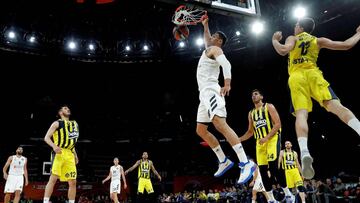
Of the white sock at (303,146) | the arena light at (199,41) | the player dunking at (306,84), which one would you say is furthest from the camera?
the arena light at (199,41)

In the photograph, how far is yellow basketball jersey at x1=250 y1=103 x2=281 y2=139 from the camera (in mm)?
6938

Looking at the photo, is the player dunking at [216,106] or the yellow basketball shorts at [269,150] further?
the yellow basketball shorts at [269,150]

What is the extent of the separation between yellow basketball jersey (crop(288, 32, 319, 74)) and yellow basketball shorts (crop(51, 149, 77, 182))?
15.4 ft

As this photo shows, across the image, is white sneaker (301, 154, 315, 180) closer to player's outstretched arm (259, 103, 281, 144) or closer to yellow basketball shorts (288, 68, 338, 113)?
yellow basketball shorts (288, 68, 338, 113)

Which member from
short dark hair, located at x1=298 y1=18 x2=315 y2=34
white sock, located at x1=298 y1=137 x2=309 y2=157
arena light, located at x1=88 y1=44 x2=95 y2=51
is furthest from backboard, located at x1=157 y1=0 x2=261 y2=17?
arena light, located at x1=88 y1=44 x2=95 y2=51

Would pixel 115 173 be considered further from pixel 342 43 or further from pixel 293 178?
pixel 342 43

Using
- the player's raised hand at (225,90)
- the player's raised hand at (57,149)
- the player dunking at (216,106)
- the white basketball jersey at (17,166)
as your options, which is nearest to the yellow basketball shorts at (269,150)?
the player dunking at (216,106)

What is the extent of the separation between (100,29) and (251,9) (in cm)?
1167

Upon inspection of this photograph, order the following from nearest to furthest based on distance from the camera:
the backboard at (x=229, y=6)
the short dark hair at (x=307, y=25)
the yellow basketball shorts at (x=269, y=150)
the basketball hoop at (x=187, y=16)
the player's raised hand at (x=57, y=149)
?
the short dark hair at (x=307, y=25)
the basketball hoop at (x=187, y=16)
the yellow basketball shorts at (x=269, y=150)
the player's raised hand at (x=57, y=149)
the backboard at (x=229, y=6)

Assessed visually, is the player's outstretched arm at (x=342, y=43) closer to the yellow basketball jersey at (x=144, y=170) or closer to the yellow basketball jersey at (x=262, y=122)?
the yellow basketball jersey at (x=262, y=122)

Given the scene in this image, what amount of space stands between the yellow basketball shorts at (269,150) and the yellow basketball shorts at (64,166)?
3810 mm

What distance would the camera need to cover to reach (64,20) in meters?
17.7

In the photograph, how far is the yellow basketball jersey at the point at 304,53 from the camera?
5.00m

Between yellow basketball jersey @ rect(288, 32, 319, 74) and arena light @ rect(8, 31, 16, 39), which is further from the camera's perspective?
arena light @ rect(8, 31, 16, 39)
